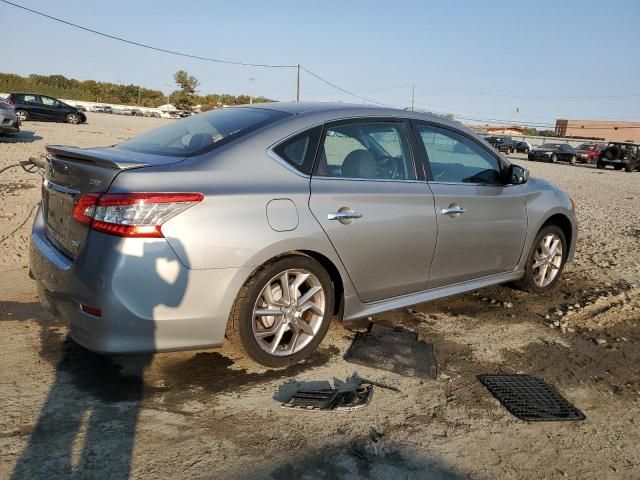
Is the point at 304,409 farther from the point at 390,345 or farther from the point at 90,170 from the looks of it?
the point at 90,170

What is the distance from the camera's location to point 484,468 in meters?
2.44

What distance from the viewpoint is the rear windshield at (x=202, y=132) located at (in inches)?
128

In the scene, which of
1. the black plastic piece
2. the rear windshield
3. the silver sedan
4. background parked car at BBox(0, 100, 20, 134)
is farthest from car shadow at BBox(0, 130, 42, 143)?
the black plastic piece

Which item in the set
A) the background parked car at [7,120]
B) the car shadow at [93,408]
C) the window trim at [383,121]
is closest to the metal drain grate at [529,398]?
the window trim at [383,121]

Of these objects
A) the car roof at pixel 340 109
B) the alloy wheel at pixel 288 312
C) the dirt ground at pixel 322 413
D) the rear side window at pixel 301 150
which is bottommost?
the dirt ground at pixel 322 413

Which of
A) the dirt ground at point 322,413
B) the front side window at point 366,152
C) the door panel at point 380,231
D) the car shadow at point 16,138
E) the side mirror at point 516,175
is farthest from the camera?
the car shadow at point 16,138

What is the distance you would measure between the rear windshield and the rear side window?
22 centimetres

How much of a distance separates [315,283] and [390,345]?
31.6 inches

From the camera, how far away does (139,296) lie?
271 centimetres

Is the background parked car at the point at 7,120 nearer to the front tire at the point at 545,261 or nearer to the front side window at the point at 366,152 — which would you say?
the front side window at the point at 366,152

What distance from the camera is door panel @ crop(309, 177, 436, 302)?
333cm

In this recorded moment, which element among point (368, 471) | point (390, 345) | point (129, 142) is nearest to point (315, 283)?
point (390, 345)

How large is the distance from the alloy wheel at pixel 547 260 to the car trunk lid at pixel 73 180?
3.52 metres

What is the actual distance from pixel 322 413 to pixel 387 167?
1.78 m
